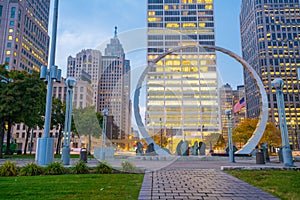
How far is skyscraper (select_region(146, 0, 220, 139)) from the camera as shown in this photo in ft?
310

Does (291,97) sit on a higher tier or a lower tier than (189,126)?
higher

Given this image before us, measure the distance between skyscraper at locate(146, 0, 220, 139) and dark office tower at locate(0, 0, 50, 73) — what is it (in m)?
47.9

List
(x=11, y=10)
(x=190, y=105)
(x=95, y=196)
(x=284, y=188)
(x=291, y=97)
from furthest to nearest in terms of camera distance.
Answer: (x=291, y=97) < (x=190, y=105) < (x=11, y=10) < (x=284, y=188) < (x=95, y=196)

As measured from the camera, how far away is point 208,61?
335 feet

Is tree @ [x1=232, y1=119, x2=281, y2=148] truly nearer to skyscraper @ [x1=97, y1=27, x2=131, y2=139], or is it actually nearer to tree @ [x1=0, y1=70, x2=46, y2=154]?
skyscraper @ [x1=97, y1=27, x2=131, y2=139]

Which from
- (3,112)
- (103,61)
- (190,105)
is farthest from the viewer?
(190,105)

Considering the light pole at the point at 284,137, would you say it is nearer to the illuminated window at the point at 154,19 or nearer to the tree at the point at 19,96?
the tree at the point at 19,96

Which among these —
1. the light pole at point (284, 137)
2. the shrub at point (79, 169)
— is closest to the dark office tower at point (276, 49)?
the light pole at point (284, 137)

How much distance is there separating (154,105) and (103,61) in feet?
277

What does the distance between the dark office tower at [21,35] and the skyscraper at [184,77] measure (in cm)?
4792

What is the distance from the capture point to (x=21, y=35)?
93.6 m

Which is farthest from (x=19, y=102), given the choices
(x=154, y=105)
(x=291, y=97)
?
(x=291, y=97)

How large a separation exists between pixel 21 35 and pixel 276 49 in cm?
12298

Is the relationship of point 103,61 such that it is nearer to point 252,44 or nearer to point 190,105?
point 190,105
